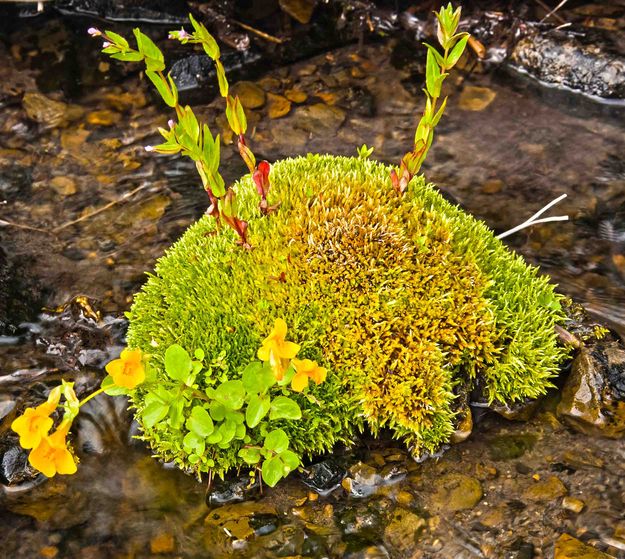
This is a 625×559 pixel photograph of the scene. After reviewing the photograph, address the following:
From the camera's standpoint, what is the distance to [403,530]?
3715 mm

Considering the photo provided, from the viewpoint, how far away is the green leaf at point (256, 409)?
3469 mm

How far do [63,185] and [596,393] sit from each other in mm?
5473

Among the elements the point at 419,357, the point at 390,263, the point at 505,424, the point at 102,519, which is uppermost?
the point at 390,263

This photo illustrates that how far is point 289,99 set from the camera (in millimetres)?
7852

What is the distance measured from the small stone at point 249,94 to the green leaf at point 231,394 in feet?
16.4

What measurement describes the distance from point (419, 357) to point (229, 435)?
119 cm

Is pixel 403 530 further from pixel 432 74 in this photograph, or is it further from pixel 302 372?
pixel 432 74

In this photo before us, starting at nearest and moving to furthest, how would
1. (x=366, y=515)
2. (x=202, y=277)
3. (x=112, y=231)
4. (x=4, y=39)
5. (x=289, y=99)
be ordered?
(x=366, y=515), (x=202, y=277), (x=112, y=231), (x=289, y=99), (x=4, y=39)

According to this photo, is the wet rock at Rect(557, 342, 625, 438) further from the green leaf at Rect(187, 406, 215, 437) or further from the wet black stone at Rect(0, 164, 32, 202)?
the wet black stone at Rect(0, 164, 32, 202)

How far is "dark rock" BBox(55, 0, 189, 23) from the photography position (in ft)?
30.7

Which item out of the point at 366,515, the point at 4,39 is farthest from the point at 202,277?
the point at 4,39

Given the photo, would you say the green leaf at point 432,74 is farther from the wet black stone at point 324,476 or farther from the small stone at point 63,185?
the small stone at point 63,185

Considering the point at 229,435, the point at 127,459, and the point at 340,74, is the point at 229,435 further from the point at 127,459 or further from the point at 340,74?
the point at 340,74

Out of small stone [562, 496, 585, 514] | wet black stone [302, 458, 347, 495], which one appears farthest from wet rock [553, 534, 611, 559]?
wet black stone [302, 458, 347, 495]
